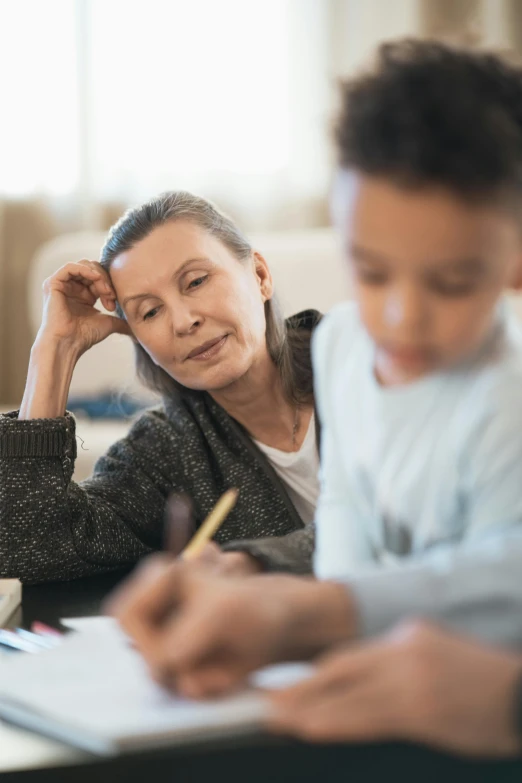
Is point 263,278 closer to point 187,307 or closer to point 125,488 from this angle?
point 187,307

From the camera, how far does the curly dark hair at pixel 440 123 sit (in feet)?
1.77

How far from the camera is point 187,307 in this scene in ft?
4.17

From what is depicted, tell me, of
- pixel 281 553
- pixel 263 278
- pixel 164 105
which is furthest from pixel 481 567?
pixel 164 105

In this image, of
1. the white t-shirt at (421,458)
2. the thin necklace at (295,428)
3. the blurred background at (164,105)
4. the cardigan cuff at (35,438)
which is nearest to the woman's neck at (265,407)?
the thin necklace at (295,428)

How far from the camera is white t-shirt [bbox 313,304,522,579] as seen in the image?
59 cm

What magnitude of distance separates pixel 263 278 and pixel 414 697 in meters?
1.04

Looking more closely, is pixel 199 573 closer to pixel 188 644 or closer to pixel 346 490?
pixel 188 644

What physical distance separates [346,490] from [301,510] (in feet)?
2.05

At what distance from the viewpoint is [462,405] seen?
0.61m

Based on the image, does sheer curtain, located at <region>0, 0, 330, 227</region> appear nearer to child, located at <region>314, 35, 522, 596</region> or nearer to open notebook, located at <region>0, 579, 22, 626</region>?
open notebook, located at <region>0, 579, 22, 626</region>

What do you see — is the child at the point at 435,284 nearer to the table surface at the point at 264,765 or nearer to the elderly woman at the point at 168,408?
the table surface at the point at 264,765

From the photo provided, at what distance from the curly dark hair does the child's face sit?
0.04 ft

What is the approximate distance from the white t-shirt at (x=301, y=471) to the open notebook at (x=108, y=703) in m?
0.69

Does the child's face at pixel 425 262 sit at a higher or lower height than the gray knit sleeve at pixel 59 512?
higher
